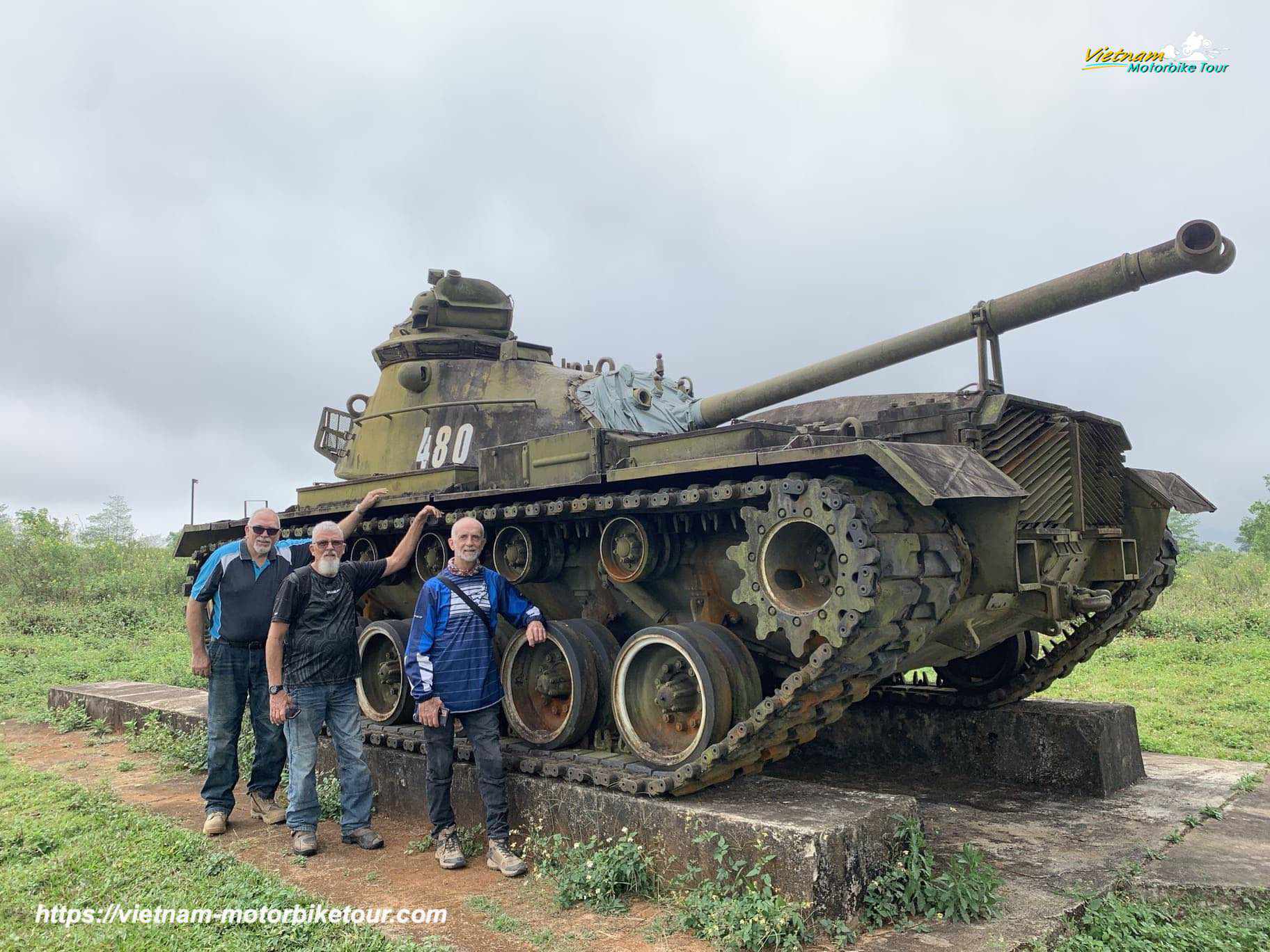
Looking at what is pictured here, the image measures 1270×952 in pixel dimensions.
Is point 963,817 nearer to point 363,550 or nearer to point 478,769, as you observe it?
point 478,769

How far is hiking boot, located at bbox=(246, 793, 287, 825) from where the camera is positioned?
711 cm

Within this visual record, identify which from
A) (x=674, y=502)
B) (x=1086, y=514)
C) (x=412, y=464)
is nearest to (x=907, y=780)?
(x=1086, y=514)

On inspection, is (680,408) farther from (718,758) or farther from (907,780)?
(718,758)

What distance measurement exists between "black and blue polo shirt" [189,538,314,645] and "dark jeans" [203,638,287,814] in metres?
0.14

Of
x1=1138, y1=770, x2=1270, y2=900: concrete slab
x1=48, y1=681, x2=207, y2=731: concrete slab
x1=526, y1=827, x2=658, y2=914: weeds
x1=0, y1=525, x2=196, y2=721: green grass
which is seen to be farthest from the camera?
x1=0, y1=525, x2=196, y2=721: green grass

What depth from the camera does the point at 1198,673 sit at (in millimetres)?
13352

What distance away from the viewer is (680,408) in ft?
31.5

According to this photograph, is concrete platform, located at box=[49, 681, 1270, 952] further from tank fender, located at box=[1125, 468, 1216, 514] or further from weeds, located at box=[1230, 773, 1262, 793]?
tank fender, located at box=[1125, 468, 1216, 514]

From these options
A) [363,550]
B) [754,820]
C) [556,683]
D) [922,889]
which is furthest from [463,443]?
[922,889]

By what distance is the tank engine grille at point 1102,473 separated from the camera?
6949mm

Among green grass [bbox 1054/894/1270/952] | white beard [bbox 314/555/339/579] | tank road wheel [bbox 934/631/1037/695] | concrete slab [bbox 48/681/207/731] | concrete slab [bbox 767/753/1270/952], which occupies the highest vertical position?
white beard [bbox 314/555/339/579]

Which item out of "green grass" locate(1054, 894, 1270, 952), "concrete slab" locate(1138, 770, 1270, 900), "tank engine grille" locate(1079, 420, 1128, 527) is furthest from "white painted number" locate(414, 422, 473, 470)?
"concrete slab" locate(1138, 770, 1270, 900)

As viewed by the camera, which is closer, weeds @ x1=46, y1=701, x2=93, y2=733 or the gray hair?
the gray hair

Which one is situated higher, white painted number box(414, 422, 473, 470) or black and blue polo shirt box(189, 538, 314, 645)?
white painted number box(414, 422, 473, 470)
